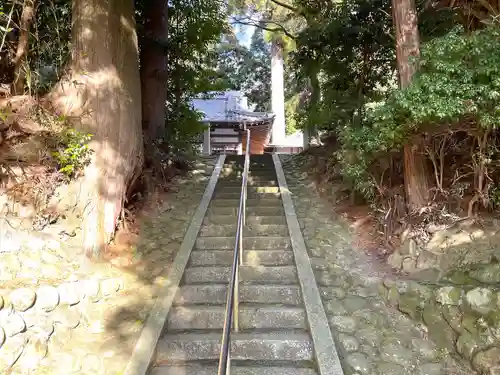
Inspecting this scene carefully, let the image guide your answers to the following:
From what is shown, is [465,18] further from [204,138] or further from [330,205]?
[204,138]

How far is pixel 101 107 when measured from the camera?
16.5ft

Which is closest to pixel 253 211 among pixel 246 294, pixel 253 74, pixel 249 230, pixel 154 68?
pixel 249 230

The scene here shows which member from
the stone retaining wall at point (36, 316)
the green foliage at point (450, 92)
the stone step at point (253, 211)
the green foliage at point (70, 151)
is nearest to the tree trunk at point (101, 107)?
the green foliage at point (70, 151)

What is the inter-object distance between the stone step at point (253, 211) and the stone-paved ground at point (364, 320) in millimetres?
744

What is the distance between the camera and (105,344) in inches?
143

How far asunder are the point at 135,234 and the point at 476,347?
13.7 ft

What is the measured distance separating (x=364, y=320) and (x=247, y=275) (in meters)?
1.41

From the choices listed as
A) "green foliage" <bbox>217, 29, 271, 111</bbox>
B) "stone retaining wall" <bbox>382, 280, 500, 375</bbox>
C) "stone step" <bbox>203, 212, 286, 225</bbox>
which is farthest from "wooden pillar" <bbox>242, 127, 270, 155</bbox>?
"stone retaining wall" <bbox>382, 280, 500, 375</bbox>

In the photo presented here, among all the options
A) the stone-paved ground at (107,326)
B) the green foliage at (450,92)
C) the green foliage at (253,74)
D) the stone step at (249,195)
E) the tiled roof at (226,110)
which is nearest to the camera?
the stone-paved ground at (107,326)

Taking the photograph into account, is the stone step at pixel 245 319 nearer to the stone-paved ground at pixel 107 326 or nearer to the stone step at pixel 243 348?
the stone step at pixel 243 348

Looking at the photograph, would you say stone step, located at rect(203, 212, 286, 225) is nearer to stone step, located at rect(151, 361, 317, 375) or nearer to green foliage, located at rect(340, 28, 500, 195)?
green foliage, located at rect(340, 28, 500, 195)

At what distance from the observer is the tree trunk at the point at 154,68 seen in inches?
309

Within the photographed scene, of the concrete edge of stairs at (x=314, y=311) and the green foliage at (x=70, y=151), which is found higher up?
the green foliage at (x=70, y=151)

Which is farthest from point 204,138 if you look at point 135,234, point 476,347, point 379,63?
point 476,347
